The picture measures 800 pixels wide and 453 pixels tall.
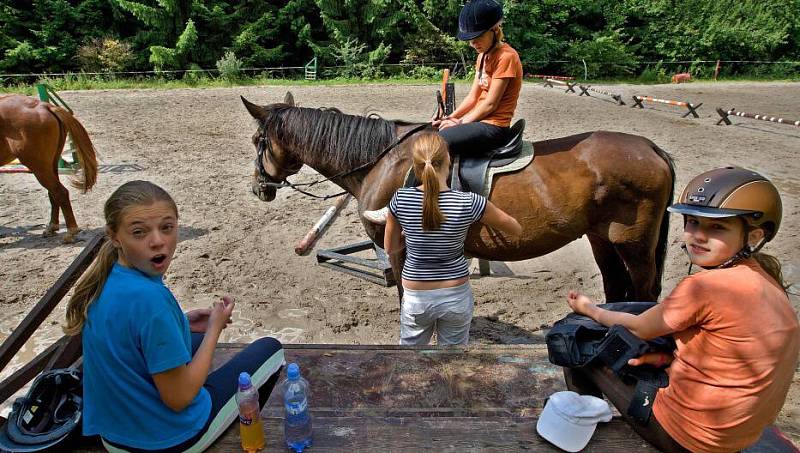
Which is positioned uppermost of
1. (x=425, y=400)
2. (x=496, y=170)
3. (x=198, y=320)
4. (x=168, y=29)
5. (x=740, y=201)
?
(x=740, y=201)

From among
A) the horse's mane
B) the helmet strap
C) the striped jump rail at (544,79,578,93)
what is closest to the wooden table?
the horse's mane

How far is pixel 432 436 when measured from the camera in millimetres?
2125

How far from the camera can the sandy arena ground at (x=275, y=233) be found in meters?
4.86

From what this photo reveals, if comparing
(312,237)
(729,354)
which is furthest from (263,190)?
(729,354)

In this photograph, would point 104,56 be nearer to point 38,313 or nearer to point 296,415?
point 38,313

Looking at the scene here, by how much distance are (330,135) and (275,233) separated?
Result: 287cm

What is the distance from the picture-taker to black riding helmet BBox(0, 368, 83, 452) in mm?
1926

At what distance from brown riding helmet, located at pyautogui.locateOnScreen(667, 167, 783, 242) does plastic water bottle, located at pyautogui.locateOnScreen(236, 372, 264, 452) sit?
5.83 ft

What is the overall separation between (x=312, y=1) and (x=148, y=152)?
2424 centimetres

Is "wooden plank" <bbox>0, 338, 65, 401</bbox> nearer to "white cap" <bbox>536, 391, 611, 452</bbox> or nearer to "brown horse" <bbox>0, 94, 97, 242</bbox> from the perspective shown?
"white cap" <bbox>536, 391, 611, 452</bbox>

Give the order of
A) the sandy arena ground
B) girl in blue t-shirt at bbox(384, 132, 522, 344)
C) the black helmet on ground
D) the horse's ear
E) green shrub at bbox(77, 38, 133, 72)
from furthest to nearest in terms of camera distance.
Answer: green shrub at bbox(77, 38, 133, 72)
the sandy arena ground
the horse's ear
the black helmet on ground
girl in blue t-shirt at bbox(384, 132, 522, 344)

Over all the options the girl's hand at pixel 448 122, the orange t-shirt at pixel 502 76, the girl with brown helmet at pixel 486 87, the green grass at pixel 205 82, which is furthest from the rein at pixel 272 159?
the green grass at pixel 205 82

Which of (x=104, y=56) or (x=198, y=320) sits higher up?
(x=198, y=320)

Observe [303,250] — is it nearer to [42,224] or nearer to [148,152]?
[42,224]
